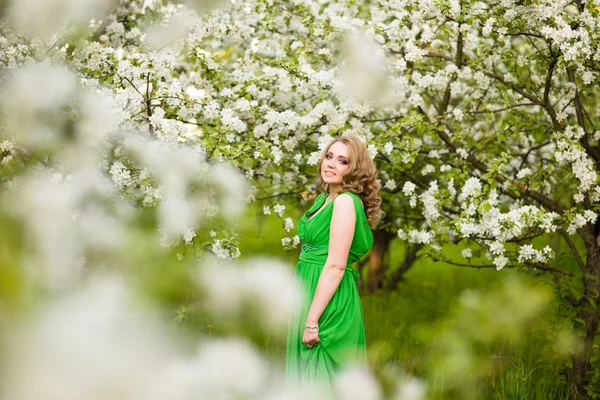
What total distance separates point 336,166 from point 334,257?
1.71 ft

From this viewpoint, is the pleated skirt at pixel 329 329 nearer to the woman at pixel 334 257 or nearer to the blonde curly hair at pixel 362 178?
the woman at pixel 334 257

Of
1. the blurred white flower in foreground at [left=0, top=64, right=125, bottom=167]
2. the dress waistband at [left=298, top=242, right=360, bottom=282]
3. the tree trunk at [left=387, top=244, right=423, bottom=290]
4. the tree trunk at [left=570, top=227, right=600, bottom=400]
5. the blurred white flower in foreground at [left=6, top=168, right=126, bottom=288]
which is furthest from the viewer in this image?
the tree trunk at [left=387, top=244, right=423, bottom=290]

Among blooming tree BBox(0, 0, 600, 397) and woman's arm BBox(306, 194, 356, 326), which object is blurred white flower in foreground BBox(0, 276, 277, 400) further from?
blooming tree BBox(0, 0, 600, 397)

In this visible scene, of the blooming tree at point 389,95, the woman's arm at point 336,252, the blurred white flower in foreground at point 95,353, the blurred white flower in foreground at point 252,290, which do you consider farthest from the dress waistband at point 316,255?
the blurred white flower in foreground at point 95,353

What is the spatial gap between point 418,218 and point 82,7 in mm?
4933

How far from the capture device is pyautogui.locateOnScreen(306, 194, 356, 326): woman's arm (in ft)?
10.7

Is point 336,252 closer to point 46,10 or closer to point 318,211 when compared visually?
point 318,211

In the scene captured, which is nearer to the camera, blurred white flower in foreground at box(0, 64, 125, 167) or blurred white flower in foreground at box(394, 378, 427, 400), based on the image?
blurred white flower in foreground at box(0, 64, 125, 167)

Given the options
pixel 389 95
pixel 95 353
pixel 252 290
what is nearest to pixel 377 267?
pixel 389 95

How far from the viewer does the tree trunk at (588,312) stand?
4.36 m

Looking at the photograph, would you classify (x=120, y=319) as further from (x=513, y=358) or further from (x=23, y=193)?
(x=513, y=358)

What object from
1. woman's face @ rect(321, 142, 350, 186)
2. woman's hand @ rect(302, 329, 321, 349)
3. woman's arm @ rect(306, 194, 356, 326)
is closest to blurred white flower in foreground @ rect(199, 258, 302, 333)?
woman's arm @ rect(306, 194, 356, 326)

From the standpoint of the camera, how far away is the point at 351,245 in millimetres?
3387

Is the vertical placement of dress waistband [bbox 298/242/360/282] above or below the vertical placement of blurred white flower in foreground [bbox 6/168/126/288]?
above
